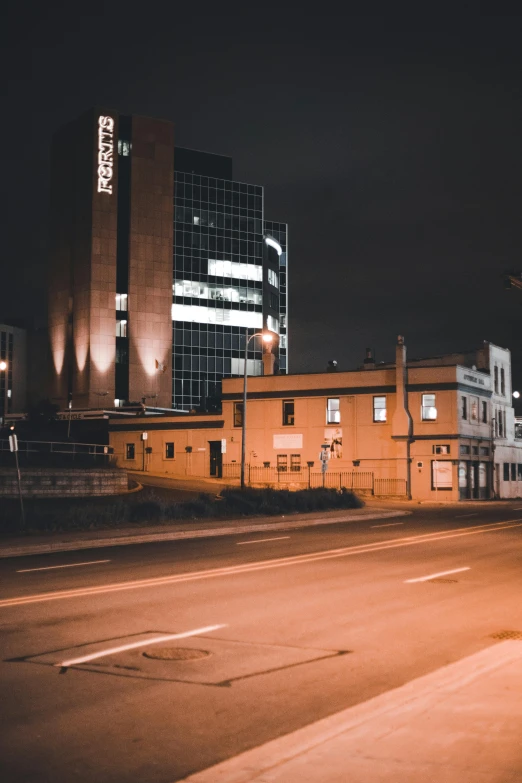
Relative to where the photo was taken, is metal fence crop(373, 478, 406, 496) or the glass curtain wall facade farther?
the glass curtain wall facade

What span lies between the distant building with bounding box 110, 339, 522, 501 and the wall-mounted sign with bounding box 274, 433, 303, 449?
7cm

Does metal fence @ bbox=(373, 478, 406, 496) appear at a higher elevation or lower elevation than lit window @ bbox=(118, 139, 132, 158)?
lower

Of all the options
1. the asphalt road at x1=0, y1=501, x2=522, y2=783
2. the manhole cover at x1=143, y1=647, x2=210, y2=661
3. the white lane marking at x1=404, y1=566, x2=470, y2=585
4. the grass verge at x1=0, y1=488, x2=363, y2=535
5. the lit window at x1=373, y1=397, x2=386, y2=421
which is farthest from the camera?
the lit window at x1=373, y1=397, x2=386, y2=421

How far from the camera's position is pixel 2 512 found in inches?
1185

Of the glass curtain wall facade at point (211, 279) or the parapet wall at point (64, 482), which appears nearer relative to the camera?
the parapet wall at point (64, 482)

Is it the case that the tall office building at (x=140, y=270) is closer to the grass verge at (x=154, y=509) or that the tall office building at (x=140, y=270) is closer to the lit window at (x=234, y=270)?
the lit window at (x=234, y=270)

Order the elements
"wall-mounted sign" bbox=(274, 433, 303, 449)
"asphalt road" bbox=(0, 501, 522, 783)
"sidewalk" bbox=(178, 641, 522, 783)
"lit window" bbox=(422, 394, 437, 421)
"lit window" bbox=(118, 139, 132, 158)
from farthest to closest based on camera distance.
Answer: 1. "lit window" bbox=(118, 139, 132, 158)
2. "wall-mounted sign" bbox=(274, 433, 303, 449)
3. "lit window" bbox=(422, 394, 437, 421)
4. "asphalt road" bbox=(0, 501, 522, 783)
5. "sidewalk" bbox=(178, 641, 522, 783)

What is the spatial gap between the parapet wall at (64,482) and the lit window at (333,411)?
57.9 ft

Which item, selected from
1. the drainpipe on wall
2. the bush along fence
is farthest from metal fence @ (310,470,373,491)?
the drainpipe on wall

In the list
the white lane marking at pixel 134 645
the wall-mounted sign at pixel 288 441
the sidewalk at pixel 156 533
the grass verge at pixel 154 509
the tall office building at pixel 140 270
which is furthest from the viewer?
the tall office building at pixel 140 270

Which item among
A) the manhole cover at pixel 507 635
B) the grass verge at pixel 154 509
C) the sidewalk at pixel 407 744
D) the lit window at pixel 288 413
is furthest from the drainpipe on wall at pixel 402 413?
the sidewalk at pixel 407 744

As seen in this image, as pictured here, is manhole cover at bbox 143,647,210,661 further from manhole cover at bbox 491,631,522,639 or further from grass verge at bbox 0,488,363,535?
grass verge at bbox 0,488,363,535

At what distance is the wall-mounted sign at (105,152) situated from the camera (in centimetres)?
9969

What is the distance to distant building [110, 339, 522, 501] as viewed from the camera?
5975cm
